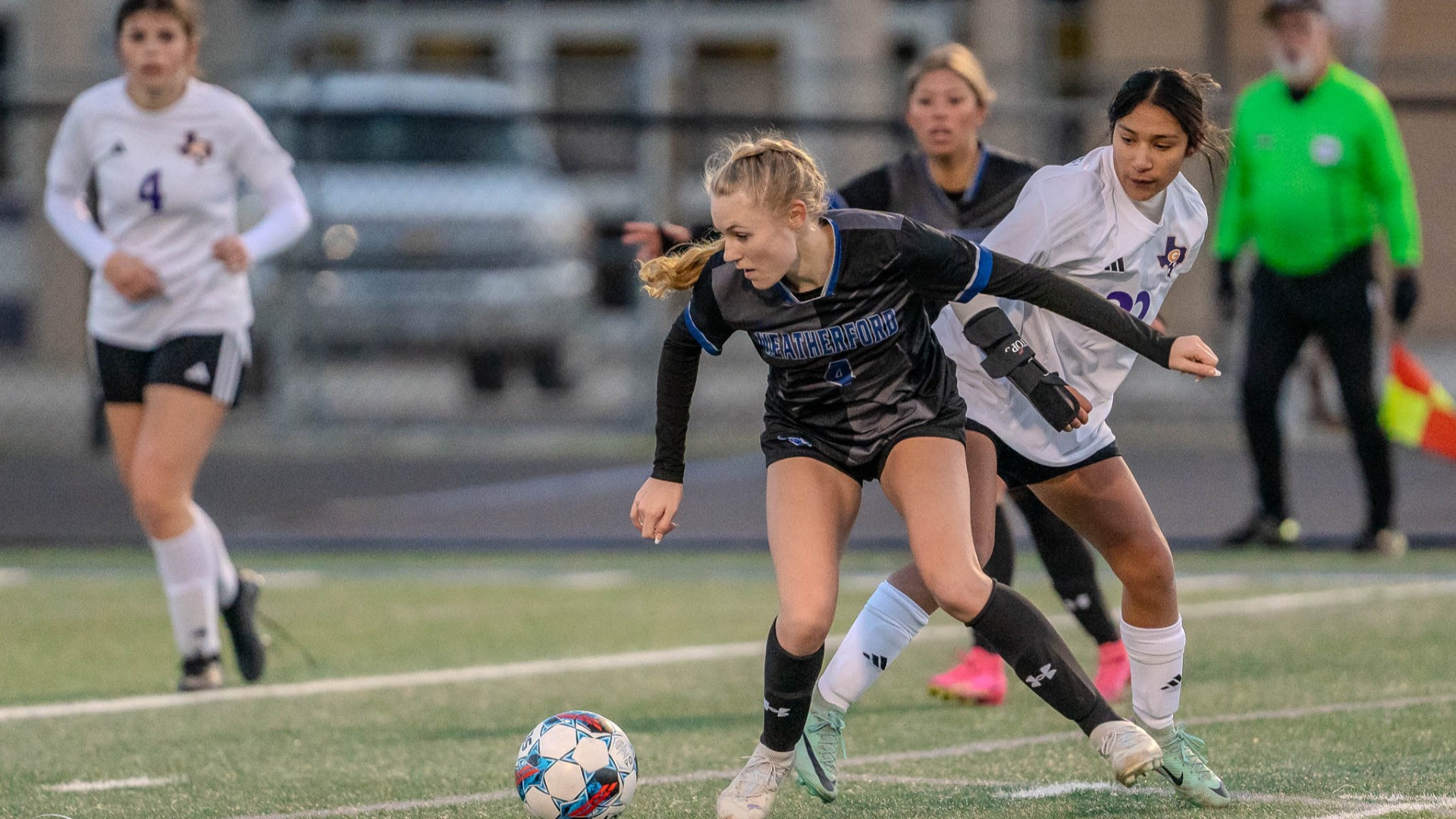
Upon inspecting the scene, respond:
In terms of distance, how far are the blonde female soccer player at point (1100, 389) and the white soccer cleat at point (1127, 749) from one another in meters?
0.33

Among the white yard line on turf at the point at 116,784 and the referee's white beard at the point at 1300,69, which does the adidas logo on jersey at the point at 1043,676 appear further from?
the referee's white beard at the point at 1300,69

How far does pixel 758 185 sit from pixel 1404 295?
584cm

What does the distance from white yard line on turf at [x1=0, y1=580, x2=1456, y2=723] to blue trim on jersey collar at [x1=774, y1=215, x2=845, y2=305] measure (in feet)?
9.08

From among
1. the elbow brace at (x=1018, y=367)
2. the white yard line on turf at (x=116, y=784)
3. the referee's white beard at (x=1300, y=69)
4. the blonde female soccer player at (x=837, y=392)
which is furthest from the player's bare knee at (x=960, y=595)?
the referee's white beard at (x=1300, y=69)

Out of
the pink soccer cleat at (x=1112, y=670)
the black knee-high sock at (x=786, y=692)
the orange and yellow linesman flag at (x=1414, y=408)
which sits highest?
the black knee-high sock at (x=786, y=692)

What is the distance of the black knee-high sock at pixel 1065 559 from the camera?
6.36m

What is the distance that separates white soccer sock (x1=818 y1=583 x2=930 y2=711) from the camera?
5059 millimetres

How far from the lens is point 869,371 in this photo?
4809mm

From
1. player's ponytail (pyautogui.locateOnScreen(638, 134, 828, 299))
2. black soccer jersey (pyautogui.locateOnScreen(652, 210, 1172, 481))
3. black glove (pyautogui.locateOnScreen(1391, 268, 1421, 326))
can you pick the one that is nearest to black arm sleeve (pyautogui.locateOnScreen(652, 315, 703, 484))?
black soccer jersey (pyautogui.locateOnScreen(652, 210, 1172, 481))

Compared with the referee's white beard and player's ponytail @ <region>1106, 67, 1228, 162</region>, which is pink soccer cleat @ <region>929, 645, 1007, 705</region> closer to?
A: player's ponytail @ <region>1106, 67, 1228, 162</region>

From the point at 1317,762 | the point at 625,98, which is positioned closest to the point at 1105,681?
the point at 1317,762

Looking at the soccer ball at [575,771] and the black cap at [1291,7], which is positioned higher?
the black cap at [1291,7]

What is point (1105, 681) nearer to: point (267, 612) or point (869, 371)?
point (869, 371)

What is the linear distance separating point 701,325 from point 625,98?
52.9 ft
